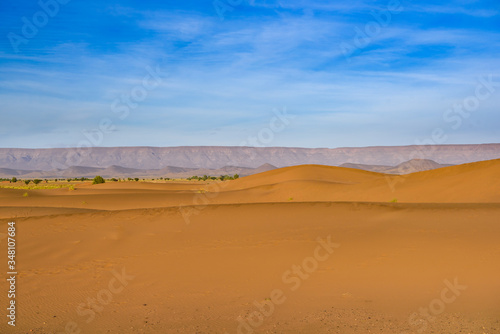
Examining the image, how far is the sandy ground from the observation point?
7480mm

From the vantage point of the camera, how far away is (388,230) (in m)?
14.2

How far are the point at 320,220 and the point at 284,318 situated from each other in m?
8.85

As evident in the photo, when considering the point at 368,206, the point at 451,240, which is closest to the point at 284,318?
the point at 451,240

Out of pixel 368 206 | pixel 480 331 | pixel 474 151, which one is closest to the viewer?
pixel 480 331

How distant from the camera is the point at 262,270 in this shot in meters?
10.5

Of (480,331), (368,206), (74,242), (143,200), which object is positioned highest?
(143,200)

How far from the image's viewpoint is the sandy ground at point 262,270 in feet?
24.5

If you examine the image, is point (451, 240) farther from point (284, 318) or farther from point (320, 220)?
point (284, 318)

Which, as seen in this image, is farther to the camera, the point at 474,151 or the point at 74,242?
the point at 474,151

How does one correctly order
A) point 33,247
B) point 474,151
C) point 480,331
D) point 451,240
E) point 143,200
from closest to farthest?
point 480,331
point 451,240
point 33,247
point 143,200
point 474,151

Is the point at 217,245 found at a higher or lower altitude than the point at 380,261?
higher

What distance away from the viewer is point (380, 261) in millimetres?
10914

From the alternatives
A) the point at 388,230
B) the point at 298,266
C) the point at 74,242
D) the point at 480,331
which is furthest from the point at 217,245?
the point at 480,331

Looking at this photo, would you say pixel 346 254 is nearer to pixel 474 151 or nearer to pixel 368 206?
pixel 368 206
